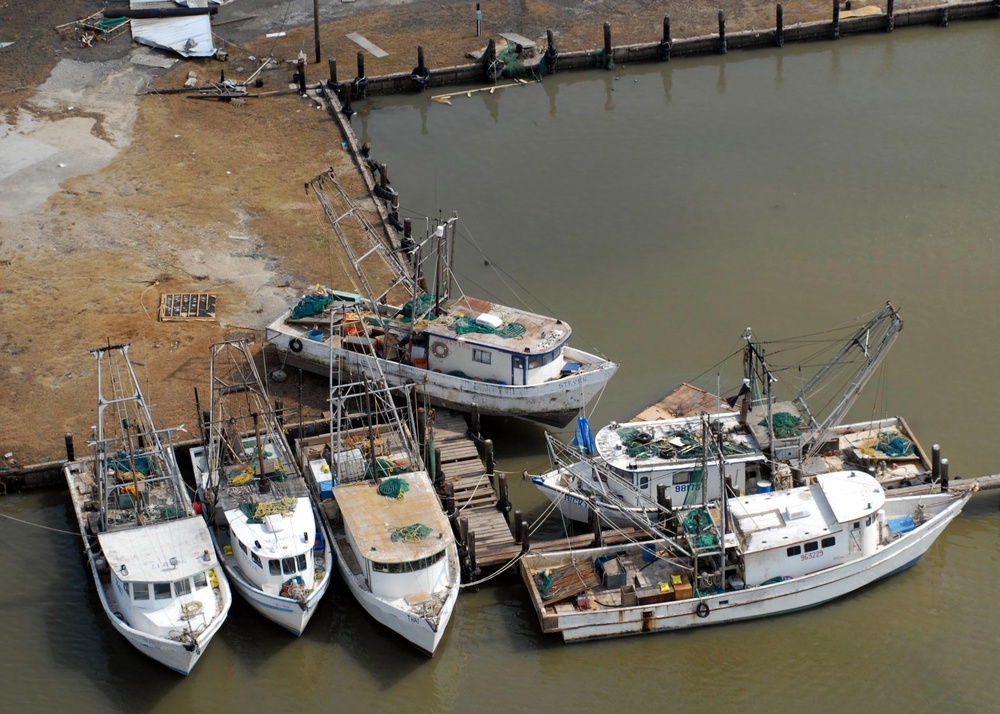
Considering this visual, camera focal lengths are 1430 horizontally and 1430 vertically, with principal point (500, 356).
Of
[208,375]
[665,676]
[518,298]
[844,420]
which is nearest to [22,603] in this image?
[208,375]

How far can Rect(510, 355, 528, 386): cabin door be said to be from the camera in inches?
1588

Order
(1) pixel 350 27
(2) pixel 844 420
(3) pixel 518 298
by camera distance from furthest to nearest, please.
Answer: (1) pixel 350 27 < (3) pixel 518 298 < (2) pixel 844 420

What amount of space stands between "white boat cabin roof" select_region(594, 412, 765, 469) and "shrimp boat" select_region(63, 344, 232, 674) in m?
10.4

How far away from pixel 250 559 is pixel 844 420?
17.8m

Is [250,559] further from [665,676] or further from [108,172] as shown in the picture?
[108,172]

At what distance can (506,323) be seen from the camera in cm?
4128

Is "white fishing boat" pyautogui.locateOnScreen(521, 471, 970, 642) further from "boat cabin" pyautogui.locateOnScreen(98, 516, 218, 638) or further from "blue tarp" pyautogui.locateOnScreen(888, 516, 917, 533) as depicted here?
"boat cabin" pyautogui.locateOnScreen(98, 516, 218, 638)

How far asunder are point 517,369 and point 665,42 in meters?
27.7

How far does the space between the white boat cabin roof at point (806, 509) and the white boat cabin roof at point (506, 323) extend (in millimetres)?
7666

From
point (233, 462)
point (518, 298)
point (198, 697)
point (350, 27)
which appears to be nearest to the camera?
point (198, 697)

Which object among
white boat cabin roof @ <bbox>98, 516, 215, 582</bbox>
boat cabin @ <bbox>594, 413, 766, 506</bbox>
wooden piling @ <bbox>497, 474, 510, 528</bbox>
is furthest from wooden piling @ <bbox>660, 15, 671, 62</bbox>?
white boat cabin roof @ <bbox>98, 516, 215, 582</bbox>

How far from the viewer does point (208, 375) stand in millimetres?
42344

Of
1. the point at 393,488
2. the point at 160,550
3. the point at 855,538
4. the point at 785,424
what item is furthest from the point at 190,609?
the point at 855,538

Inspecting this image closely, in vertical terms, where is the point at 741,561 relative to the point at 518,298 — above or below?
below
